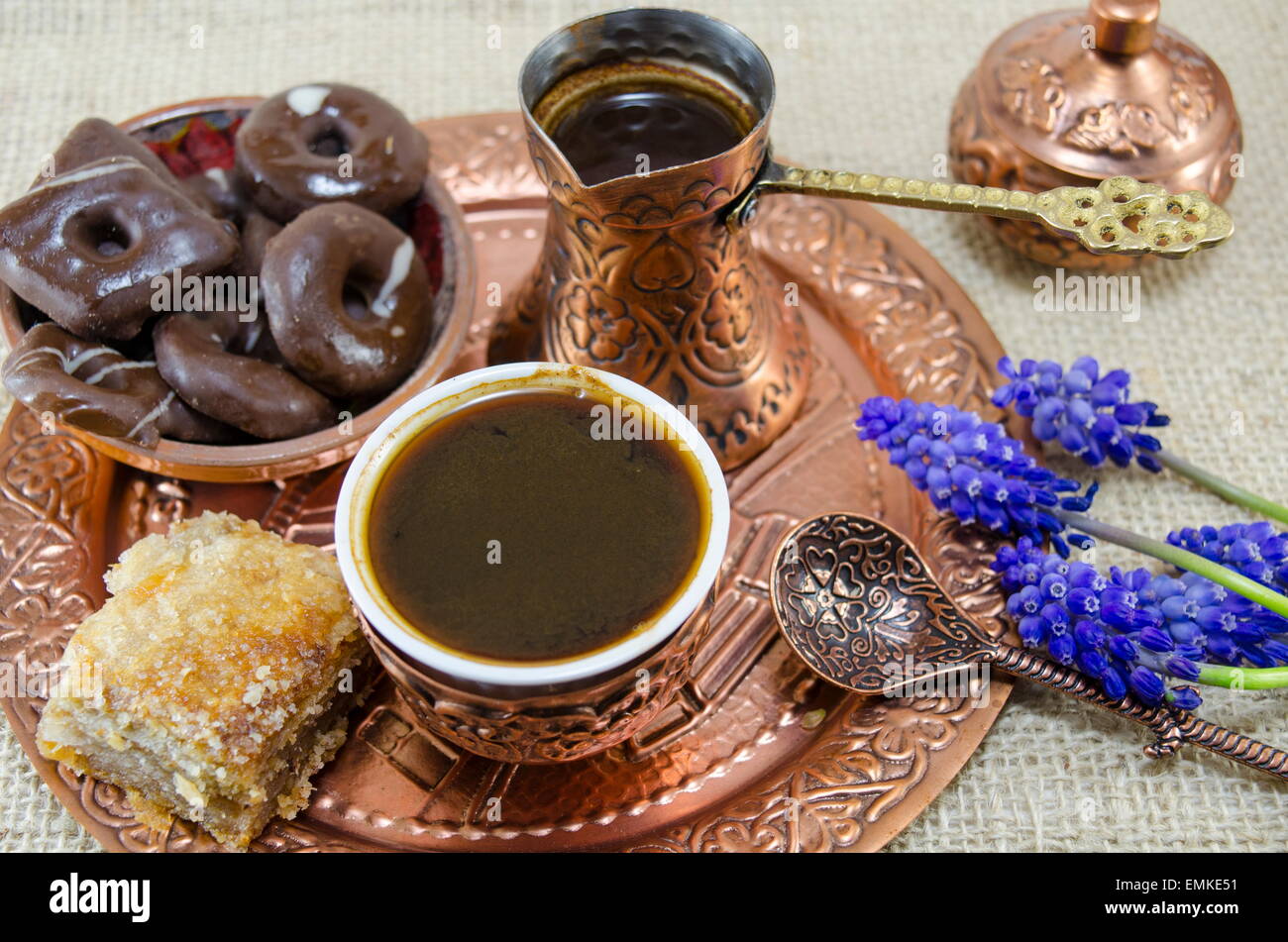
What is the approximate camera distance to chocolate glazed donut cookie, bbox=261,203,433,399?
1508 millimetres

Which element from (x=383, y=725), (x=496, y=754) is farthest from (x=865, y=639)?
(x=383, y=725)

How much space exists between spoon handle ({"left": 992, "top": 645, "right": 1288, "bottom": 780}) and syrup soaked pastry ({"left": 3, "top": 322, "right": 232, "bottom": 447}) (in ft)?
3.37

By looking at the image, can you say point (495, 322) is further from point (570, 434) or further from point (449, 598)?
point (449, 598)

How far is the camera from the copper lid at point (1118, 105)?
1.75 m

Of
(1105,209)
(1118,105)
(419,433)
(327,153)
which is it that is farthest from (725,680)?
(1118,105)

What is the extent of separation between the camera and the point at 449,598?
1.18 metres

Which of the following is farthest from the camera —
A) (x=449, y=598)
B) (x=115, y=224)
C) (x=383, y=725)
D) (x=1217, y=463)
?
(x=1217, y=463)

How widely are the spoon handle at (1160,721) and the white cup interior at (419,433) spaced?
16.1 inches

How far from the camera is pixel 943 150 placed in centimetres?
214

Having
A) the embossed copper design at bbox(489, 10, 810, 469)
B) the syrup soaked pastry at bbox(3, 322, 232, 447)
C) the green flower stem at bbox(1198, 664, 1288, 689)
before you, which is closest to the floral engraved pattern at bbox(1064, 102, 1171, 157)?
the embossed copper design at bbox(489, 10, 810, 469)

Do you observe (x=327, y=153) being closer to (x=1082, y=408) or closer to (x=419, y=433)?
(x=419, y=433)

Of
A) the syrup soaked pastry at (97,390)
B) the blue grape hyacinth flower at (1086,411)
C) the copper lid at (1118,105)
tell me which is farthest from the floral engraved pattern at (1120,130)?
the syrup soaked pastry at (97,390)

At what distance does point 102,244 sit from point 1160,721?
144 centimetres

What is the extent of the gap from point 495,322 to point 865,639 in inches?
27.7
